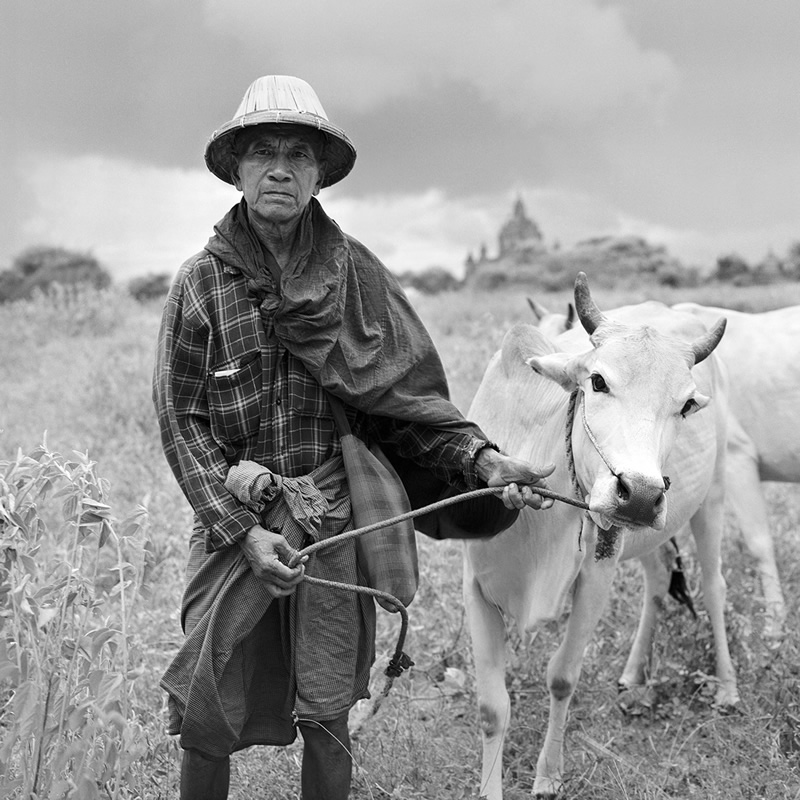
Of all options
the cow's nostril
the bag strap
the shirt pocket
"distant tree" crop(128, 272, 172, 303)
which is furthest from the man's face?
"distant tree" crop(128, 272, 172, 303)

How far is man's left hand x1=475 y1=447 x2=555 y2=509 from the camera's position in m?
2.65

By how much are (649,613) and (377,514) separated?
87.7 inches

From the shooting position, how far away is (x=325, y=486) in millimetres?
2615

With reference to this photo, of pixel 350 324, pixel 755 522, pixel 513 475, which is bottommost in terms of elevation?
pixel 755 522

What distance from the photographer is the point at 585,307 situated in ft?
9.25

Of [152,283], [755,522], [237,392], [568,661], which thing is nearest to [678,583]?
[755,522]

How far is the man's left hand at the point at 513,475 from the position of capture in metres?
2.65

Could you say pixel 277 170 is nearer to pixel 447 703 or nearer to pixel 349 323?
pixel 349 323

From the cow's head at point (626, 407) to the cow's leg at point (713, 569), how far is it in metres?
1.87

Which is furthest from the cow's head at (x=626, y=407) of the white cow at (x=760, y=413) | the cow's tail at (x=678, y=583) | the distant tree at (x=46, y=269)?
the distant tree at (x=46, y=269)

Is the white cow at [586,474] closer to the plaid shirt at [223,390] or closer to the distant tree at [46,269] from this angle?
the plaid shirt at [223,390]

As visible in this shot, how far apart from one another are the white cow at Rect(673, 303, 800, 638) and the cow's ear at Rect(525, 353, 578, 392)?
2.74 metres

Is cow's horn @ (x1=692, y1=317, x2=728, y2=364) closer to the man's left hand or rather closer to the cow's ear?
the cow's ear

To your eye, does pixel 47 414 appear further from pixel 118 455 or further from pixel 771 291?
pixel 771 291
